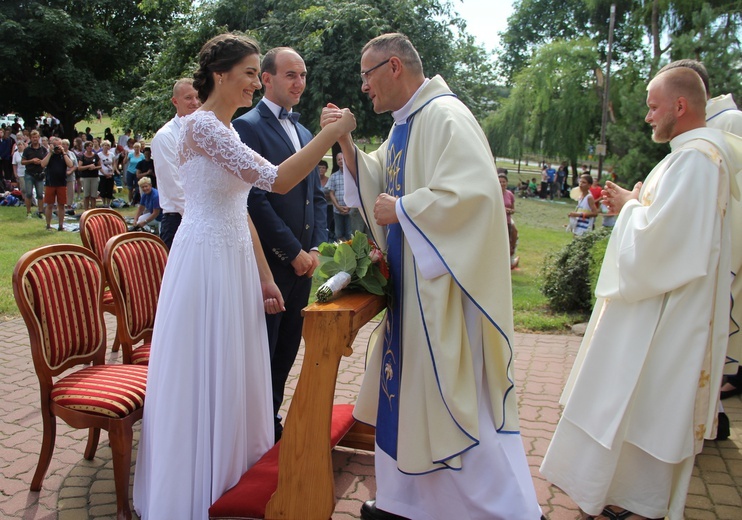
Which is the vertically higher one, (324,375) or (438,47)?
(438,47)

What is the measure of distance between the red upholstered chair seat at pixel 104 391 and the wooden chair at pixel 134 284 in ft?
1.21

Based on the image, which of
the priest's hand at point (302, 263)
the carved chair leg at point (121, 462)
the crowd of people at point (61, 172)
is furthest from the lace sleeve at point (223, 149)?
the crowd of people at point (61, 172)

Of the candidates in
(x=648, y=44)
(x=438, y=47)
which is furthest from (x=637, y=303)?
(x=648, y=44)

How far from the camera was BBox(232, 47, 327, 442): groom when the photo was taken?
364 centimetres

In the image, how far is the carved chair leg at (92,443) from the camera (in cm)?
376

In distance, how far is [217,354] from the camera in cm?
293

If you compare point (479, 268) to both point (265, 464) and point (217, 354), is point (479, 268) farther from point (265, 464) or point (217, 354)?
point (265, 464)

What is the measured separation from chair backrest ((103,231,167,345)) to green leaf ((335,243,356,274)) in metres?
1.59

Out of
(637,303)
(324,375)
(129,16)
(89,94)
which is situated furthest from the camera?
(129,16)

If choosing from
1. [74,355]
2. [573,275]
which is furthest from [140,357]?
[573,275]

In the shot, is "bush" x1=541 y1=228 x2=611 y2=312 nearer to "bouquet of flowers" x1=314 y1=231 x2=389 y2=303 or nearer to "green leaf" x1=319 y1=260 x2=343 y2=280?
"bouquet of flowers" x1=314 y1=231 x2=389 y2=303

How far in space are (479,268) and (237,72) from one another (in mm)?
1452

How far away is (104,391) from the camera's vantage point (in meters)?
3.25

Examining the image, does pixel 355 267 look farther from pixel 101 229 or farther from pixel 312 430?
pixel 101 229
